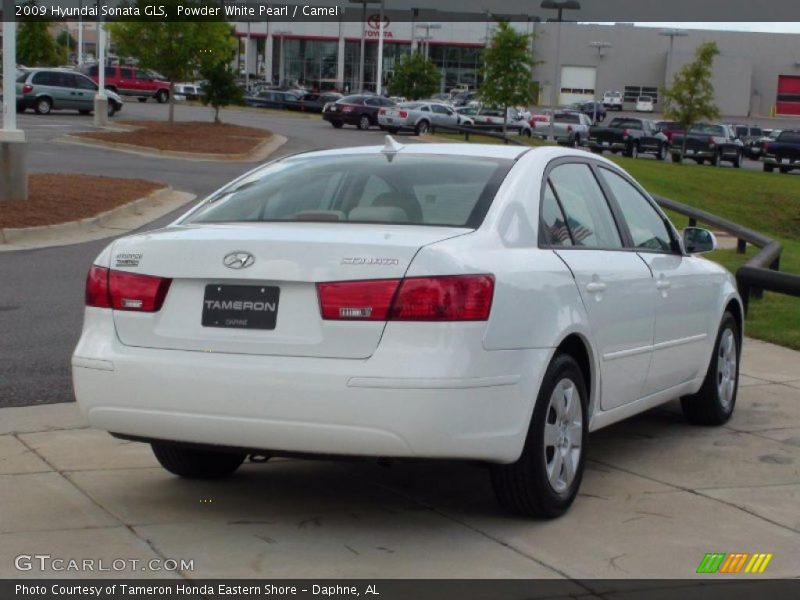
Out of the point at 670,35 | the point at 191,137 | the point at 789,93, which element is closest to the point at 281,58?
the point at 670,35

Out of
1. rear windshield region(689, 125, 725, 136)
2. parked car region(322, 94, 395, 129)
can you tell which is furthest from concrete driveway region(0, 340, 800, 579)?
rear windshield region(689, 125, 725, 136)

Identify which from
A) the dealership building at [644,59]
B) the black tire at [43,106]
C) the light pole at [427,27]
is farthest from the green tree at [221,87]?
the dealership building at [644,59]

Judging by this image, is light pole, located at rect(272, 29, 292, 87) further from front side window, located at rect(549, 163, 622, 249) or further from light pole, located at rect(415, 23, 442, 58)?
front side window, located at rect(549, 163, 622, 249)

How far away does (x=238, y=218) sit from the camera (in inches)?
245

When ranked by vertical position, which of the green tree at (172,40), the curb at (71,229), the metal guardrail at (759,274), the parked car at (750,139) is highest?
the green tree at (172,40)

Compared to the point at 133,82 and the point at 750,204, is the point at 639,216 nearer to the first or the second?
the point at 750,204

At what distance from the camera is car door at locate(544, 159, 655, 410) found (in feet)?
20.7

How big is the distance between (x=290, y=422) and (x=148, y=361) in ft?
2.29

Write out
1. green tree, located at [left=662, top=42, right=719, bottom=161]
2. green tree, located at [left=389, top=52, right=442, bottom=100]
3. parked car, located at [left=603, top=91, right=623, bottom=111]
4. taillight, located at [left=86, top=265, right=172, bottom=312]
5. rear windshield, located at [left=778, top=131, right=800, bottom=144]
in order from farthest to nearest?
parked car, located at [left=603, top=91, right=623, bottom=111]
green tree, located at [left=389, top=52, right=442, bottom=100]
rear windshield, located at [left=778, top=131, right=800, bottom=144]
green tree, located at [left=662, top=42, right=719, bottom=161]
taillight, located at [left=86, top=265, right=172, bottom=312]

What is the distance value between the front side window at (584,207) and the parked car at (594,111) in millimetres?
76475

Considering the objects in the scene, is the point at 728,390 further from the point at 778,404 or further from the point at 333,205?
the point at 333,205

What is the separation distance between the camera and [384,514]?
19.7ft

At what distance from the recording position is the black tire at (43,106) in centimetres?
5041

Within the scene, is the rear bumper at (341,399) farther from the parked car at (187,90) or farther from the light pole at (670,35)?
the light pole at (670,35)
